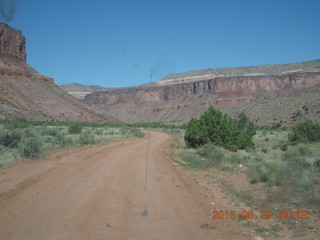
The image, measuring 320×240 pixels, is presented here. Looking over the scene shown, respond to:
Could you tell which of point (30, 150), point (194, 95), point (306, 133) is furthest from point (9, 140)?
point (194, 95)

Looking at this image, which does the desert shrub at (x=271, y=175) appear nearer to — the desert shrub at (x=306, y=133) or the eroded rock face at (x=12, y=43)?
the desert shrub at (x=306, y=133)

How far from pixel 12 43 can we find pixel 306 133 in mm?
83410

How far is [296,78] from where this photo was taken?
125 meters

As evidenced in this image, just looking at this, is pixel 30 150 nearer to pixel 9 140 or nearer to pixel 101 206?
pixel 9 140

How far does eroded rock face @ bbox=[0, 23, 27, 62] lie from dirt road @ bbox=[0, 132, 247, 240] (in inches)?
3340

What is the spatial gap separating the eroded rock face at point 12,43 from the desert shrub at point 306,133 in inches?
3142

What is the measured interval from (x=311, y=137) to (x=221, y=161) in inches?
705

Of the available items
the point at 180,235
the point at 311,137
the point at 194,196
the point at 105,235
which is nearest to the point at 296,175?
the point at 194,196

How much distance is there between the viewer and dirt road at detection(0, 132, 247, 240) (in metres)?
5.69

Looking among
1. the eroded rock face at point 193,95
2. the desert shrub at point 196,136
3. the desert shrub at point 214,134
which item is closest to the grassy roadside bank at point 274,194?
the desert shrub at point 196,136

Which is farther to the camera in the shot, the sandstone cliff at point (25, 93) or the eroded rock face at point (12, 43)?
the eroded rock face at point (12, 43)

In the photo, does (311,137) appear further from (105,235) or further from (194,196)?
(105,235)

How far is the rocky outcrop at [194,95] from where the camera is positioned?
125 meters
